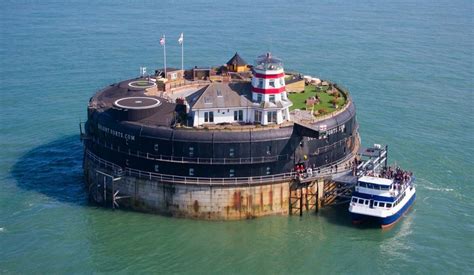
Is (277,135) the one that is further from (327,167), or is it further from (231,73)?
(231,73)

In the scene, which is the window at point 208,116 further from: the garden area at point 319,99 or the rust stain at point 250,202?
the garden area at point 319,99

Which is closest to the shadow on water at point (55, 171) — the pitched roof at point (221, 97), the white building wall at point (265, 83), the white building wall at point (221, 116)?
the white building wall at point (221, 116)

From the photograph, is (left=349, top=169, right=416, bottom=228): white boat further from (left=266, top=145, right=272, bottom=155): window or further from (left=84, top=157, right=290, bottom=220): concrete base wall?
(left=266, top=145, right=272, bottom=155): window

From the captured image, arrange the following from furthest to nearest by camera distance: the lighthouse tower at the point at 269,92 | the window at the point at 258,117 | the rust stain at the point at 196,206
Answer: the window at the point at 258,117 → the lighthouse tower at the point at 269,92 → the rust stain at the point at 196,206

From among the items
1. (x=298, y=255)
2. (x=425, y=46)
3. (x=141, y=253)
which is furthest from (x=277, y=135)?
(x=425, y=46)

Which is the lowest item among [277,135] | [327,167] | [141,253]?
[141,253]

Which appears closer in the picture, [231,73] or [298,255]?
[298,255]
